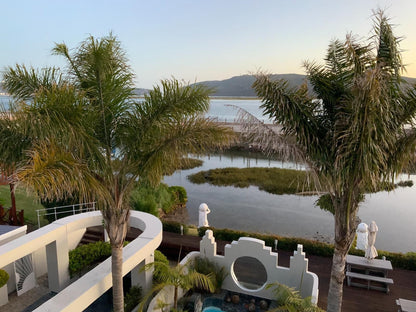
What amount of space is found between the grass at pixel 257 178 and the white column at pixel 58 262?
671 inches

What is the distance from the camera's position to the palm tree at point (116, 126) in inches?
197

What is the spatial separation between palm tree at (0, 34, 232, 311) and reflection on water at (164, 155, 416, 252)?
28.6 feet

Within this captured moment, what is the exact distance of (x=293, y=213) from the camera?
18328 mm

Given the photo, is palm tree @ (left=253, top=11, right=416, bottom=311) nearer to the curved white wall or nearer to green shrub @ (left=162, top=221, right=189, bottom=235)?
the curved white wall

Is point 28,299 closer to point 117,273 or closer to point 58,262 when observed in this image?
point 58,262

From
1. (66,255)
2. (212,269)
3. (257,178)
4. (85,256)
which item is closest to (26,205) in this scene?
(85,256)

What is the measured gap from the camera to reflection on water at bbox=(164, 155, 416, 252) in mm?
15156

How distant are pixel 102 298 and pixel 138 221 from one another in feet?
7.28

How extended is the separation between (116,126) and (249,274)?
7.25 meters

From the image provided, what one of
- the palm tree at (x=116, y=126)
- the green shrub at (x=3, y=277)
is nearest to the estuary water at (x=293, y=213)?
the palm tree at (x=116, y=126)


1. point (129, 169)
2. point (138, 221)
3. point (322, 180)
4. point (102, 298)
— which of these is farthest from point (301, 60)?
point (102, 298)

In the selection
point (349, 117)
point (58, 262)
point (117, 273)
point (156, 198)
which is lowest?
point (156, 198)

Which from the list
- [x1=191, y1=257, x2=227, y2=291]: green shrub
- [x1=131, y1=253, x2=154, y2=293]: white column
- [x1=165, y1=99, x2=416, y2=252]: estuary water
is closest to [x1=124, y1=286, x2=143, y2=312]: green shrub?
[x1=131, y1=253, x2=154, y2=293]: white column

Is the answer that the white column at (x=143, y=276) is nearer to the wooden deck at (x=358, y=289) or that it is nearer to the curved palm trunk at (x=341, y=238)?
the wooden deck at (x=358, y=289)
